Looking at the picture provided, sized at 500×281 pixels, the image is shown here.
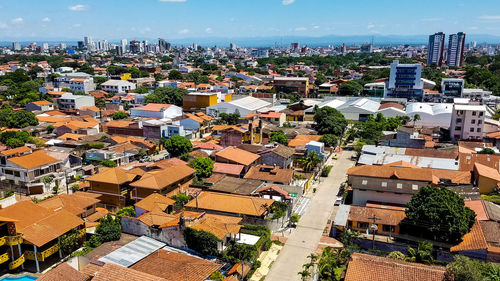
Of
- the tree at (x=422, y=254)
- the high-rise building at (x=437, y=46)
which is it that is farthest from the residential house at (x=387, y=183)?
the high-rise building at (x=437, y=46)

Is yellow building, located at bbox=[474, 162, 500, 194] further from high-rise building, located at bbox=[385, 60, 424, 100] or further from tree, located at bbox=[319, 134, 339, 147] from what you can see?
high-rise building, located at bbox=[385, 60, 424, 100]

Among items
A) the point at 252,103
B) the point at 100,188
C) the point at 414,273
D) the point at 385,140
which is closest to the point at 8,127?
the point at 100,188

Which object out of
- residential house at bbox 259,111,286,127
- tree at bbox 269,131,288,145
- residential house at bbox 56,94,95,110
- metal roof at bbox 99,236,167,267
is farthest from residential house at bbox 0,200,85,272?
residential house at bbox 56,94,95,110

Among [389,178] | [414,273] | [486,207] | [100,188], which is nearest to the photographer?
[414,273]

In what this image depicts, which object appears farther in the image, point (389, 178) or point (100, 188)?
point (100, 188)

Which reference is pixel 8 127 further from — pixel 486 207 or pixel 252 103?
pixel 486 207

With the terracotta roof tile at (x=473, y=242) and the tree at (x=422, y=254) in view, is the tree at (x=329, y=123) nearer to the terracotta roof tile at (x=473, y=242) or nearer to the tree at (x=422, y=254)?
the terracotta roof tile at (x=473, y=242)

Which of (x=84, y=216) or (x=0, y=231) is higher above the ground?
(x=0, y=231)
